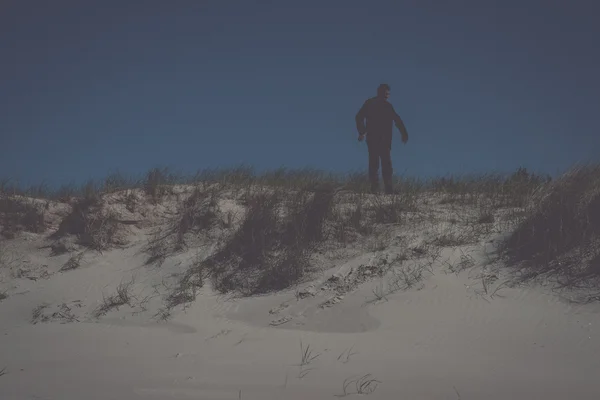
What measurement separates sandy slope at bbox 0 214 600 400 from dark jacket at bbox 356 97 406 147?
3089 mm

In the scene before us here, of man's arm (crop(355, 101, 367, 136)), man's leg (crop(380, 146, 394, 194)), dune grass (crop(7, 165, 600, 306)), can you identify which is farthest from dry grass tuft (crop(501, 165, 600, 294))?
man's arm (crop(355, 101, 367, 136))

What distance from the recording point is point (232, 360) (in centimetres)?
420

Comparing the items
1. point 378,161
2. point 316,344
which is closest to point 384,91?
point 378,161

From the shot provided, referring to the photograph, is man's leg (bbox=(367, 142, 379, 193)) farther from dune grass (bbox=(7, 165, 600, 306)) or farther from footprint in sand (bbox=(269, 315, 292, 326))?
footprint in sand (bbox=(269, 315, 292, 326))

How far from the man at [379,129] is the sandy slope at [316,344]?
8.90 feet

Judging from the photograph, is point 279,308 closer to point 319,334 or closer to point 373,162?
point 319,334

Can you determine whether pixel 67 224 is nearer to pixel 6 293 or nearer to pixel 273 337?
pixel 6 293

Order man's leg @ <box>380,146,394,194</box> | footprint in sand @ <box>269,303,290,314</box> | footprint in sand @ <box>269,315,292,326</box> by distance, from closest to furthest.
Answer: footprint in sand @ <box>269,315,292,326</box>
footprint in sand @ <box>269,303,290,314</box>
man's leg @ <box>380,146,394,194</box>

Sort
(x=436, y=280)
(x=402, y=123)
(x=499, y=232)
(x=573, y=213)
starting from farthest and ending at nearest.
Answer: (x=402, y=123) < (x=499, y=232) < (x=573, y=213) < (x=436, y=280)

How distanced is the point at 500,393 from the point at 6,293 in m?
6.85

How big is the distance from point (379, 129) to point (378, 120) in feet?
0.58

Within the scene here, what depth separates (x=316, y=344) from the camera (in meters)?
4.46

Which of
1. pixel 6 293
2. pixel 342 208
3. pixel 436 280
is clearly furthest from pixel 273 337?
pixel 6 293

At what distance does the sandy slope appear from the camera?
11.3ft
